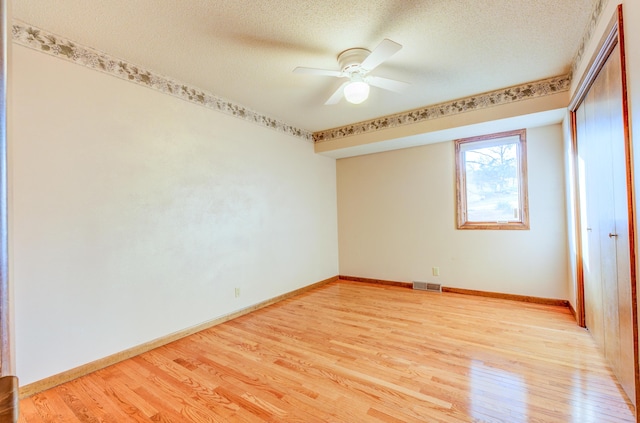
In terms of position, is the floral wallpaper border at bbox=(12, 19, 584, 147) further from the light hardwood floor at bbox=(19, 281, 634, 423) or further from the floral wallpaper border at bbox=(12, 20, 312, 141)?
the light hardwood floor at bbox=(19, 281, 634, 423)

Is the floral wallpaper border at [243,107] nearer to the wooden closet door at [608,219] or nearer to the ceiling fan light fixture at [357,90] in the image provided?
the wooden closet door at [608,219]

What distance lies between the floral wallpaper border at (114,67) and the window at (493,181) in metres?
2.98

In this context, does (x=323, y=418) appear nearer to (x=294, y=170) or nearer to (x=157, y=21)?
(x=157, y=21)

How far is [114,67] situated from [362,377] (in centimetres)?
316

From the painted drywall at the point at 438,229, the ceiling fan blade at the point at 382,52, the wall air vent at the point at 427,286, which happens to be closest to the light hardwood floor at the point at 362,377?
the painted drywall at the point at 438,229

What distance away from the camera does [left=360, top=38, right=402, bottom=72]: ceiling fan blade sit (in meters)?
1.91

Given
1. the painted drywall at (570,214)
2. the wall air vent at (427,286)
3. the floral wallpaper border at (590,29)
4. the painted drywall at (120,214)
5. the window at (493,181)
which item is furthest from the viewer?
the wall air vent at (427,286)

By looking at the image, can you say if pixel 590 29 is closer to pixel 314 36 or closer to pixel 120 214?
pixel 314 36

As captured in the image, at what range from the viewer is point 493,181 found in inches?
154

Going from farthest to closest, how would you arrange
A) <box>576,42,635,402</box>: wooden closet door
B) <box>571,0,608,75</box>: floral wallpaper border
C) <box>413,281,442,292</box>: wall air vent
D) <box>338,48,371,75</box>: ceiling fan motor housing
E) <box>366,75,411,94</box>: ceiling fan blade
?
<box>413,281,442,292</box>: wall air vent
<box>366,75,411,94</box>: ceiling fan blade
<box>338,48,371,75</box>: ceiling fan motor housing
<box>571,0,608,75</box>: floral wallpaper border
<box>576,42,635,402</box>: wooden closet door

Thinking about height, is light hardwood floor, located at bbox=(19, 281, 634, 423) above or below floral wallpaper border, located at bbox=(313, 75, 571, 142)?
below

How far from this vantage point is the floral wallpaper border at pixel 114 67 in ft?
6.73

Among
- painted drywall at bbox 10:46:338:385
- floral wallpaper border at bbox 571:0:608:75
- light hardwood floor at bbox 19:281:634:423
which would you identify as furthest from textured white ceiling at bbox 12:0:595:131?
light hardwood floor at bbox 19:281:634:423

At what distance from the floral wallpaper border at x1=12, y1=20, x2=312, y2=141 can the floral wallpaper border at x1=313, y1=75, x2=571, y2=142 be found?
4.98 feet
